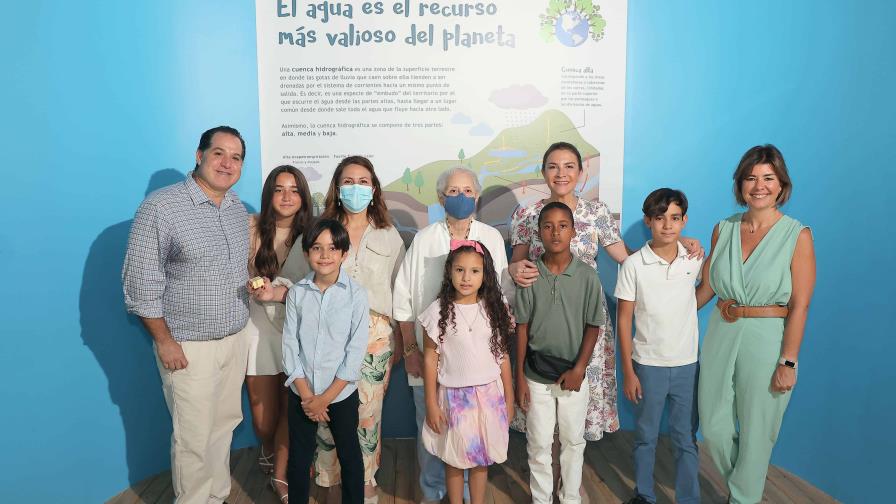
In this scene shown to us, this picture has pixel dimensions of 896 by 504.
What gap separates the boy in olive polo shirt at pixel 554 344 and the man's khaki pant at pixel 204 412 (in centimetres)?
141

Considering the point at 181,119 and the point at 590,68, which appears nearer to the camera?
the point at 181,119

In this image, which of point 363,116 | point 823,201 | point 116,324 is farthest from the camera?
point 363,116

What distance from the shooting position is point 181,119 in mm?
3123

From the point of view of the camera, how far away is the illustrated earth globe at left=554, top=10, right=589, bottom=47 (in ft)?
11.1

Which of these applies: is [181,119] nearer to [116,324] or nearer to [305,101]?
[305,101]

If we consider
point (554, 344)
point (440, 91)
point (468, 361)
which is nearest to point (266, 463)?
point (468, 361)

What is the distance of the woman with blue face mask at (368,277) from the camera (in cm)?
266

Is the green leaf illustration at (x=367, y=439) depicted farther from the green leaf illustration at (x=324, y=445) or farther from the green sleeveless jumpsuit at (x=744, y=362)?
the green sleeveless jumpsuit at (x=744, y=362)

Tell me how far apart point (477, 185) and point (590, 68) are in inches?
51.9

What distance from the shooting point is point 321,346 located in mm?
2398

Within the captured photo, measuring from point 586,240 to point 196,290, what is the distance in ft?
6.30

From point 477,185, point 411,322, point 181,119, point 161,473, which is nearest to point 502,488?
point 411,322

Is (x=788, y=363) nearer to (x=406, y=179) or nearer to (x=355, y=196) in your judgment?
(x=355, y=196)

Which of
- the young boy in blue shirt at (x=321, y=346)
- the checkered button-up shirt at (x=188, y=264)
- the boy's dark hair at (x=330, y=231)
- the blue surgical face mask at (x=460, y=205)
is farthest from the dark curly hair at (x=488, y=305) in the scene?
the checkered button-up shirt at (x=188, y=264)
